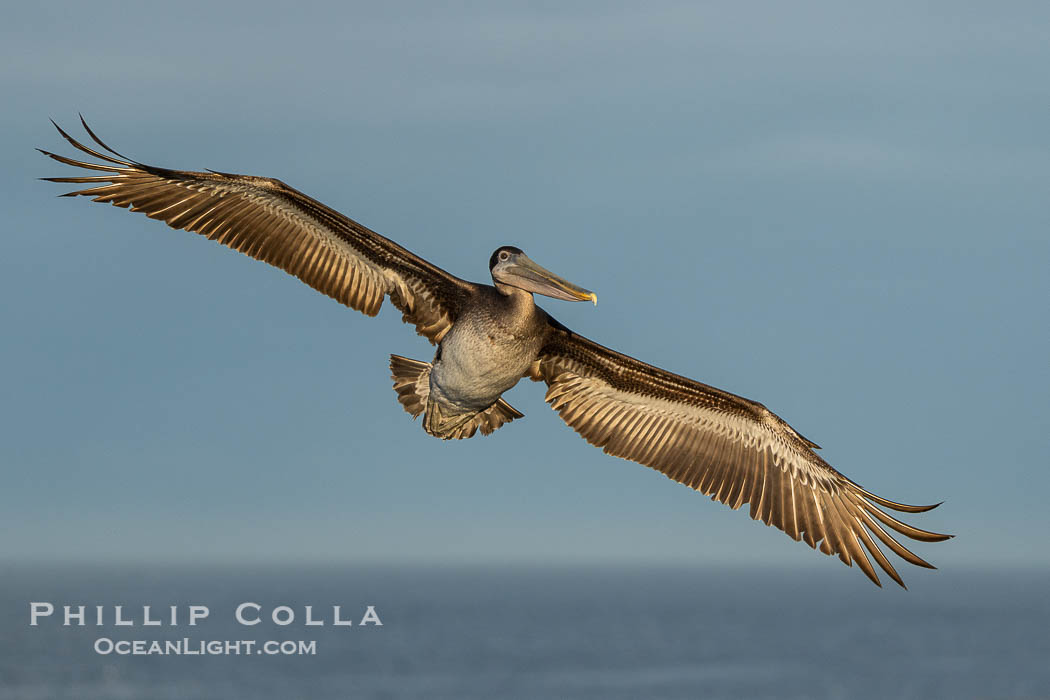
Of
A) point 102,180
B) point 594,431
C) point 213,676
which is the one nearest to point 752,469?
point 594,431

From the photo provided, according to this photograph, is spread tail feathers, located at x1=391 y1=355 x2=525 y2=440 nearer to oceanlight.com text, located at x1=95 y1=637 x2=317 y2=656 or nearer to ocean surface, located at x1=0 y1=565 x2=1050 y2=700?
ocean surface, located at x1=0 y1=565 x2=1050 y2=700

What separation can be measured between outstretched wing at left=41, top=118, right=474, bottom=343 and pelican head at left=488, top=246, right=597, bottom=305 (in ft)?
1.34

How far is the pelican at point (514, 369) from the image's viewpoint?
1427 cm

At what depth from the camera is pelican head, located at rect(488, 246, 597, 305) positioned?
13984 mm

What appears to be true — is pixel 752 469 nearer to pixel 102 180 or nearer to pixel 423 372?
pixel 423 372

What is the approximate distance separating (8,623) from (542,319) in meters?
157

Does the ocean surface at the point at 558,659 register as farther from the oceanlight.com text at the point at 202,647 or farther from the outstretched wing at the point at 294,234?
the outstretched wing at the point at 294,234

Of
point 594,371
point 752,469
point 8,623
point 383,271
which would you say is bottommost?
point 8,623

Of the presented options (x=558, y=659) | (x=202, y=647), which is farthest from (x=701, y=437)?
(x=202, y=647)

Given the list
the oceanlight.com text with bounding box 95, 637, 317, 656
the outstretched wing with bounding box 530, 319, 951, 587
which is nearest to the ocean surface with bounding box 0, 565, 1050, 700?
the oceanlight.com text with bounding box 95, 637, 317, 656

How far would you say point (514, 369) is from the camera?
1444cm

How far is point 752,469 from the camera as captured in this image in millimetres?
15430

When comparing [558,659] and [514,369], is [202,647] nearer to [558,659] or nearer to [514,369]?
[558,659]

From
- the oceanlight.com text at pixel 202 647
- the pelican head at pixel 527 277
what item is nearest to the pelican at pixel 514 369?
the pelican head at pixel 527 277
